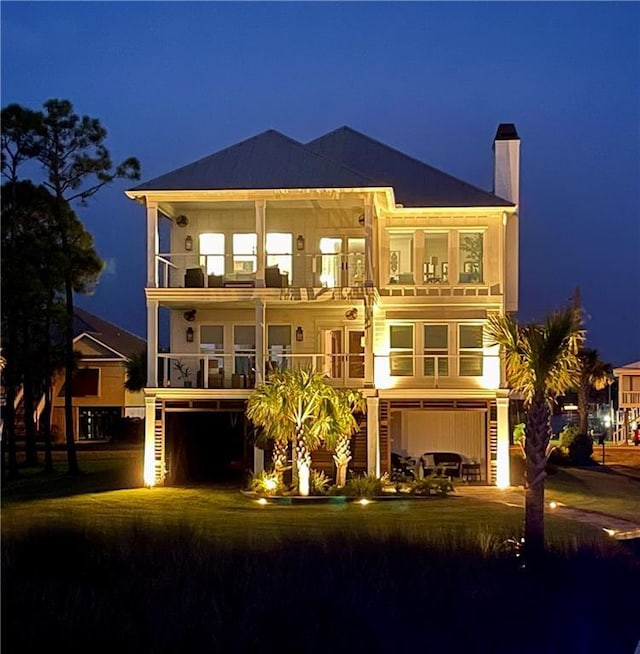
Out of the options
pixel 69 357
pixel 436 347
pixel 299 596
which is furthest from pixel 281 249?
pixel 299 596

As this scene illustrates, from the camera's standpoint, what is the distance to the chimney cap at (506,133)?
3428cm

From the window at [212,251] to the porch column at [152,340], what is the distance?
8.14 feet

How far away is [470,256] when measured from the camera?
32.7 meters

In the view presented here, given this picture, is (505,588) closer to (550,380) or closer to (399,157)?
(550,380)

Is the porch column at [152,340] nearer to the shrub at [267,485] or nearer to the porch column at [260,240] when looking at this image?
the porch column at [260,240]

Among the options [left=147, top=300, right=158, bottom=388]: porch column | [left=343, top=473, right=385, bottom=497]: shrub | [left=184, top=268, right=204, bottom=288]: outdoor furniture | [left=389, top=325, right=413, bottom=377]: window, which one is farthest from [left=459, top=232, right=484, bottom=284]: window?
[left=147, top=300, right=158, bottom=388]: porch column

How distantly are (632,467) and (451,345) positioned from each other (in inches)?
463

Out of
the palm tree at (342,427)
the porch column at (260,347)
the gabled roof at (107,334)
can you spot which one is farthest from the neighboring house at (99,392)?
the palm tree at (342,427)

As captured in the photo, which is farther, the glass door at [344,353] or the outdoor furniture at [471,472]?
the glass door at [344,353]

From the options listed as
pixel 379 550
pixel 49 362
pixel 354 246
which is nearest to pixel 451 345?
pixel 354 246

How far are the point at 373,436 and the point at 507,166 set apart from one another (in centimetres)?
887

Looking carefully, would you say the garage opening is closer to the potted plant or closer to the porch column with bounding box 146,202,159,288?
the potted plant

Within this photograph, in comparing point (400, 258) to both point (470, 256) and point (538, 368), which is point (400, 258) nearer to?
point (470, 256)

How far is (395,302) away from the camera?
32.3 meters
